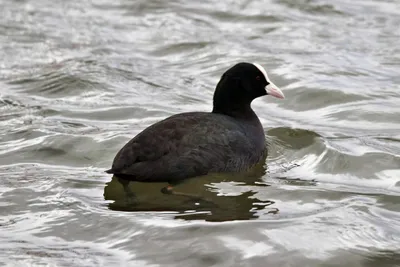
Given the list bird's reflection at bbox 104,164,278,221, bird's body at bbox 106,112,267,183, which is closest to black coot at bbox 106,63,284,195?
bird's body at bbox 106,112,267,183

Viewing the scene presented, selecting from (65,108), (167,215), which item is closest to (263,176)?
(167,215)

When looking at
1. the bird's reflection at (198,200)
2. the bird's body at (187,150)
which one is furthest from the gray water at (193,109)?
the bird's body at (187,150)

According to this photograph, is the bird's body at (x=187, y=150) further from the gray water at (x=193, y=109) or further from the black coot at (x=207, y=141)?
the gray water at (x=193, y=109)

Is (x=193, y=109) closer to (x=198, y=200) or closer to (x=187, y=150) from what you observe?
(x=187, y=150)

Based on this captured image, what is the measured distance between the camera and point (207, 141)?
6.33m

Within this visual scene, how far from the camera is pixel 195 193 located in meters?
6.18

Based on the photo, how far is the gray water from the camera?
16.7 feet

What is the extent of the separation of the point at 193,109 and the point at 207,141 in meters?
2.34

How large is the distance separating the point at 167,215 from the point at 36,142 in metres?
2.12

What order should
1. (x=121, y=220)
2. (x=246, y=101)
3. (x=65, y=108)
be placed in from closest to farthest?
(x=121, y=220), (x=246, y=101), (x=65, y=108)

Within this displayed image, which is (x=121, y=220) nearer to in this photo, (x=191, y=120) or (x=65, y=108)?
(x=191, y=120)

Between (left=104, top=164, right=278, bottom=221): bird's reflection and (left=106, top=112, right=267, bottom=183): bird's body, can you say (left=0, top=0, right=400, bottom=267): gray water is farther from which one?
(left=106, top=112, right=267, bottom=183): bird's body

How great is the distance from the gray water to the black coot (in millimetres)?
162

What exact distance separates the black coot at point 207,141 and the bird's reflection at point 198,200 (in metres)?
0.10
